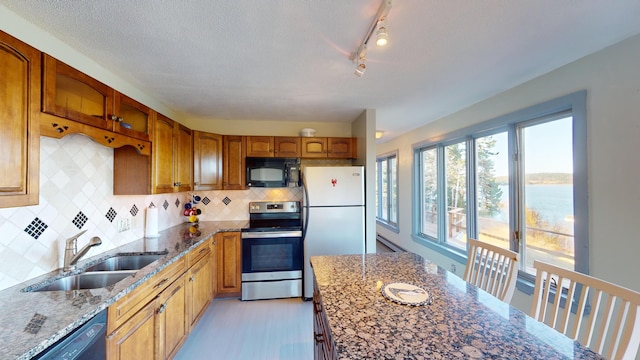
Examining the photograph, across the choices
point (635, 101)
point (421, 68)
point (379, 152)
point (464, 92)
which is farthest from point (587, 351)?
point (379, 152)

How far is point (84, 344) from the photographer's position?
1.08 meters

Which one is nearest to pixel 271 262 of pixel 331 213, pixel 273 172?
pixel 331 213

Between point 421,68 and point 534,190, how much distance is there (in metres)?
1.64

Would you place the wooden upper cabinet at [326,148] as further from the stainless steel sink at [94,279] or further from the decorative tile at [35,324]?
the decorative tile at [35,324]

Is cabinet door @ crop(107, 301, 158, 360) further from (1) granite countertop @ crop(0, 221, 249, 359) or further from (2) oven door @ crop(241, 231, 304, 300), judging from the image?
(2) oven door @ crop(241, 231, 304, 300)

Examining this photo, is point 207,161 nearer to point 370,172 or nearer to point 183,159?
point 183,159

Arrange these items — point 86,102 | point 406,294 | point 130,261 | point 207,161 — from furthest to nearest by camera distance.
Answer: point 207,161, point 130,261, point 86,102, point 406,294

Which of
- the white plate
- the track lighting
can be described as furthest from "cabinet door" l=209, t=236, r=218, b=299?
the track lighting

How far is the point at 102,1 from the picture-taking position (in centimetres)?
125

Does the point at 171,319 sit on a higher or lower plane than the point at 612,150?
lower

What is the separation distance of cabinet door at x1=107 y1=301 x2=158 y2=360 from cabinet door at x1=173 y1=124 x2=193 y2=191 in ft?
4.44

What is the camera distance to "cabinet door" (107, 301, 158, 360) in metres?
1.27

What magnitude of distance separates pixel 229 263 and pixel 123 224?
3.91ft

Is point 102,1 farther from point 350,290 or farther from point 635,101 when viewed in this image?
point 635,101
